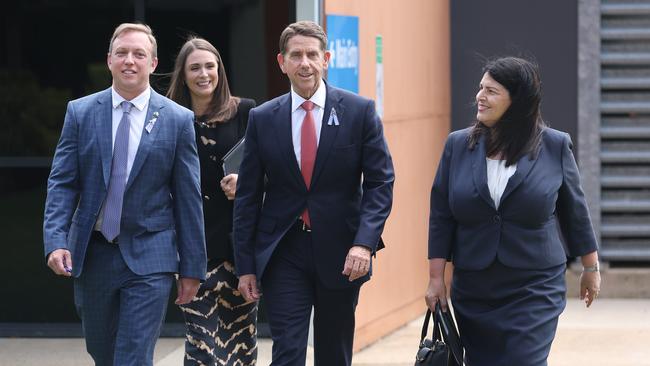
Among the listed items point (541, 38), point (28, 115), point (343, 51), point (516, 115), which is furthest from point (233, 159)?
point (541, 38)

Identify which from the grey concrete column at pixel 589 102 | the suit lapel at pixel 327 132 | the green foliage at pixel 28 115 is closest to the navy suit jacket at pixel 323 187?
the suit lapel at pixel 327 132

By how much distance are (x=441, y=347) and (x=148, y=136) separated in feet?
4.83

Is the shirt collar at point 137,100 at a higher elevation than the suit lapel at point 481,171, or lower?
higher

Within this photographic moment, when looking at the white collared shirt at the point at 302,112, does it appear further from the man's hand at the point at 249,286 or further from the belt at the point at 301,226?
the man's hand at the point at 249,286

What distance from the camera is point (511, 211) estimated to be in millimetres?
5688

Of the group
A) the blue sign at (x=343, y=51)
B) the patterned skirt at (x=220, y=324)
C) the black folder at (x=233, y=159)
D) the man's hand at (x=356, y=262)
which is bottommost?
the patterned skirt at (x=220, y=324)

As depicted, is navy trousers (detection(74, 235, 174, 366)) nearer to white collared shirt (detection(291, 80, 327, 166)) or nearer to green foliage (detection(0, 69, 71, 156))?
white collared shirt (detection(291, 80, 327, 166))

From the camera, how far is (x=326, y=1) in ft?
→ 27.7

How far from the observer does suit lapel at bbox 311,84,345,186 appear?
19.5 ft

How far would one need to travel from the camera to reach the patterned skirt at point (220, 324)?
673 centimetres

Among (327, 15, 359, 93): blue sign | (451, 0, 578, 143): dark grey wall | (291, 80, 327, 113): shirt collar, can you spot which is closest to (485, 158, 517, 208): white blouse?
(291, 80, 327, 113): shirt collar

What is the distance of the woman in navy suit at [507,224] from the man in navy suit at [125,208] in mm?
1084

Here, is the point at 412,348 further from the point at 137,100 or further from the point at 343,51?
the point at 137,100

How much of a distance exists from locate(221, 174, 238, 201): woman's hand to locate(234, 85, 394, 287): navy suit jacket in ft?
1.75
